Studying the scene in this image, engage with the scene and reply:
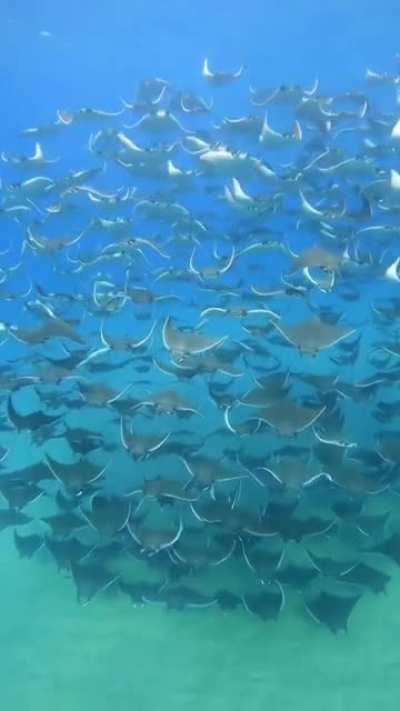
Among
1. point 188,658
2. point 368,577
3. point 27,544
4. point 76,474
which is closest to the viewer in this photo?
point 188,658

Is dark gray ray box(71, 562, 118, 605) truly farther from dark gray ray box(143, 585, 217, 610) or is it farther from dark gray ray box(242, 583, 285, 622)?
dark gray ray box(242, 583, 285, 622)

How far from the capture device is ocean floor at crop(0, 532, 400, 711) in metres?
3.06

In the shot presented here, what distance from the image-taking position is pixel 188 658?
326 centimetres

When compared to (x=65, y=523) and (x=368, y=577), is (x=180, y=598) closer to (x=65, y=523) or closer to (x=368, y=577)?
(x=65, y=523)

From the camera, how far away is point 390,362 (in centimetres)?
513

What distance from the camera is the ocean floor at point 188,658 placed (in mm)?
3057

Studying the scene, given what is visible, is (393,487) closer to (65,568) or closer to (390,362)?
(390,362)

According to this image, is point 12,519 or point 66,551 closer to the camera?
point 66,551

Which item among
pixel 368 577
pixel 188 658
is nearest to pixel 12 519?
pixel 188 658

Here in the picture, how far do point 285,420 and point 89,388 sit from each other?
1.26m

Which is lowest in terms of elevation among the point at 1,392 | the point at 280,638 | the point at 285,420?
the point at 1,392

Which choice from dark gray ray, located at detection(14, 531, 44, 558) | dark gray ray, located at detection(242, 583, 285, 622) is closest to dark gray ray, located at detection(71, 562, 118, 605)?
dark gray ray, located at detection(14, 531, 44, 558)

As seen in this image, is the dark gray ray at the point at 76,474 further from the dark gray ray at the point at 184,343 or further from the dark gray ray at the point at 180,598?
the dark gray ray at the point at 184,343

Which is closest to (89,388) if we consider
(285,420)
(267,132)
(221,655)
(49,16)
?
(285,420)
